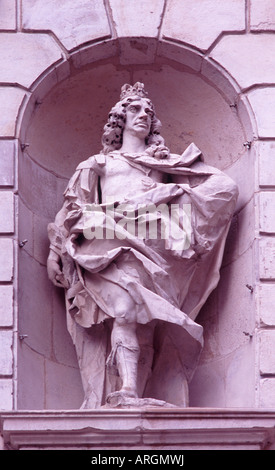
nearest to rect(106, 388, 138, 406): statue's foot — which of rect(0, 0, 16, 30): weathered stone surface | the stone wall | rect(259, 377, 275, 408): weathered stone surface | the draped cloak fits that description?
the draped cloak

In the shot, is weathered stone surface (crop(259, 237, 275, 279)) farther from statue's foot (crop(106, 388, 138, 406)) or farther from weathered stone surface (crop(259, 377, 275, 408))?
statue's foot (crop(106, 388, 138, 406))

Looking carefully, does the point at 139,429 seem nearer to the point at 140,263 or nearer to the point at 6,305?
the point at 140,263

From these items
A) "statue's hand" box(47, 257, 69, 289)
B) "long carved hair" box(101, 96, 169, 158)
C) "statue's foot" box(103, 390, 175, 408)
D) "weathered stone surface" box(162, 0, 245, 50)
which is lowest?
"statue's foot" box(103, 390, 175, 408)

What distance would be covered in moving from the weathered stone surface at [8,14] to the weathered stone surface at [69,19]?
0.08 metres

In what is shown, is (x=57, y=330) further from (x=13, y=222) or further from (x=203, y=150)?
(x=203, y=150)

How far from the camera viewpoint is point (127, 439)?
1306 centimetres

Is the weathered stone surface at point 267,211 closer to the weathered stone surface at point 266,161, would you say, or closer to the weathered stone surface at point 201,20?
the weathered stone surface at point 266,161

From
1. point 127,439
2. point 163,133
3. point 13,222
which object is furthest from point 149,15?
point 127,439

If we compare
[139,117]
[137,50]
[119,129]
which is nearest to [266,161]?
[139,117]

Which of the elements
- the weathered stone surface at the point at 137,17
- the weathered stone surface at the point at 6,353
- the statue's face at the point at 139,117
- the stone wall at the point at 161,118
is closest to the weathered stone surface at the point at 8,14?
the stone wall at the point at 161,118

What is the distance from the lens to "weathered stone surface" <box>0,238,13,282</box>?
14039 mm

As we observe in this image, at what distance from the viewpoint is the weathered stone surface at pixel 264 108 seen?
14.5 meters

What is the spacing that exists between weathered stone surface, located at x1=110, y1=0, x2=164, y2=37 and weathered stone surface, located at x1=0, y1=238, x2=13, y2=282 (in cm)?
200

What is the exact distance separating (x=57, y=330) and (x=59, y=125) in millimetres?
1761
